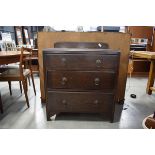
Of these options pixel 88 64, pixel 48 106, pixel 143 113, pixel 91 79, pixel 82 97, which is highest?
pixel 88 64

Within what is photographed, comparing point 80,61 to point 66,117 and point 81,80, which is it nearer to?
point 81,80

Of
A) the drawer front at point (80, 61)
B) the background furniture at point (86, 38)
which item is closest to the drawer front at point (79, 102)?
the drawer front at point (80, 61)

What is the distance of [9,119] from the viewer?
1670 millimetres

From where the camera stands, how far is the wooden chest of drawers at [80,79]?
1412 mm

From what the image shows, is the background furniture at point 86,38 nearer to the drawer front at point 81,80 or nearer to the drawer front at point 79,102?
the drawer front at point 81,80

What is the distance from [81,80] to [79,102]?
0.25 metres

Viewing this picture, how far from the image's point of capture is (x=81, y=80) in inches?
58.9

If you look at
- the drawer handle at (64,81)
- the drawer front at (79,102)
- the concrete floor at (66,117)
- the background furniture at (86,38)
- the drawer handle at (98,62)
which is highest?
the background furniture at (86,38)

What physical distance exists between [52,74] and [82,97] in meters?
0.40

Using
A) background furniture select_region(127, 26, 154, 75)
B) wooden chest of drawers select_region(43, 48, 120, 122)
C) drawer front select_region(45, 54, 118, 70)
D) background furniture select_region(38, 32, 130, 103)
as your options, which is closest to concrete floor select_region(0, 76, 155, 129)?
wooden chest of drawers select_region(43, 48, 120, 122)

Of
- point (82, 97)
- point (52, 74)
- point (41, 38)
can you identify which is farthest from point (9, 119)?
point (41, 38)

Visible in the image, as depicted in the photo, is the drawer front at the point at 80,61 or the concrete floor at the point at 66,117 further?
the concrete floor at the point at 66,117

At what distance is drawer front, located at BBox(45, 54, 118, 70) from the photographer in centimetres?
141
